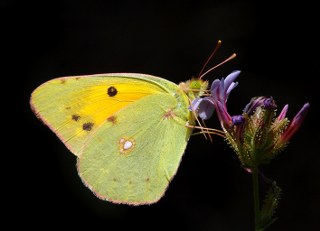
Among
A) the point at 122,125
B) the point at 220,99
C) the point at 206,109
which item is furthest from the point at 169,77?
the point at 220,99

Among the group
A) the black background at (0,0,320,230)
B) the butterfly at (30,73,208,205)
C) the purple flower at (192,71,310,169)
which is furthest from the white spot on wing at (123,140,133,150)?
the black background at (0,0,320,230)

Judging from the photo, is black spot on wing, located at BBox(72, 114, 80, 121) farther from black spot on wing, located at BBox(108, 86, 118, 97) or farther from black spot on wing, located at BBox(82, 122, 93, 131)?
black spot on wing, located at BBox(108, 86, 118, 97)

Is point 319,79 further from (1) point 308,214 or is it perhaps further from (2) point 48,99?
(2) point 48,99

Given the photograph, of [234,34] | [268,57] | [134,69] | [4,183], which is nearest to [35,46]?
[134,69]

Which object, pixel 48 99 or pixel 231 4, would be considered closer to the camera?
pixel 48 99

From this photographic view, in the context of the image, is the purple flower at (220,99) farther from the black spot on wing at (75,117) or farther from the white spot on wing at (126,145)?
the black spot on wing at (75,117)

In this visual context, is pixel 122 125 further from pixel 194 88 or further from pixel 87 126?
pixel 194 88
